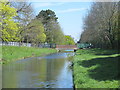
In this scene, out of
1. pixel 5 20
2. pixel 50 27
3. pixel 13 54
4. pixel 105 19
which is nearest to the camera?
pixel 5 20

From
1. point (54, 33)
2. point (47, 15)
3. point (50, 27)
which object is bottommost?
point (54, 33)

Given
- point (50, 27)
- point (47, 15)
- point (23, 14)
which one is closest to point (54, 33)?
point (50, 27)

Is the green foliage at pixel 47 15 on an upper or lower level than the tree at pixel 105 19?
upper

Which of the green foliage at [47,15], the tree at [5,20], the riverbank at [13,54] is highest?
the green foliage at [47,15]

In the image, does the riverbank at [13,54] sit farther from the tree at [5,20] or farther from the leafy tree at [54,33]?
the leafy tree at [54,33]

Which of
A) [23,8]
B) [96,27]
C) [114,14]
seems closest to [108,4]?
[114,14]

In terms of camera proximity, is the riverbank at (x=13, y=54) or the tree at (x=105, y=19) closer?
the riverbank at (x=13, y=54)

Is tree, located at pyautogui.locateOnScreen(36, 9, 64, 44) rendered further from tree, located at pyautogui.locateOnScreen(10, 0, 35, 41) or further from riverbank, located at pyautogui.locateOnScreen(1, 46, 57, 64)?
riverbank, located at pyautogui.locateOnScreen(1, 46, 57, 64)

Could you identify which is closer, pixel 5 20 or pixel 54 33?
pixel 5 20

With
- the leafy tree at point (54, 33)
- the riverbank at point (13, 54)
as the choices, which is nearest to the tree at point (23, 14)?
the riverbank at point (13, 54)

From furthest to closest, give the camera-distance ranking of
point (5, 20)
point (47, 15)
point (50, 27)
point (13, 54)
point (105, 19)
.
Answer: point (47, 15)
point (50, 27)
point (105, 19)
point (13, 54)
point (5, 20)

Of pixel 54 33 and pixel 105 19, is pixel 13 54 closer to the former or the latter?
pixel 105 19

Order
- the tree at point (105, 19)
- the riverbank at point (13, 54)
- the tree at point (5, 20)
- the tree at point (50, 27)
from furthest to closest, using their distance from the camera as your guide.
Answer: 1. the tree at point (50, 27)
2. the tree at point (105, 19)
3. the riverbank at point (13, 54)
4. the tree at point (5, 20)

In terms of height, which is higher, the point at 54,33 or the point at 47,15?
the point at 47,15
